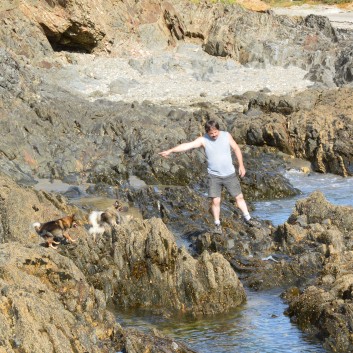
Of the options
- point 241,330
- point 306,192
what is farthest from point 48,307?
point 306,192

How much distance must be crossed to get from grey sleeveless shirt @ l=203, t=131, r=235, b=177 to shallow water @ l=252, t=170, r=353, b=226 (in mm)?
3757

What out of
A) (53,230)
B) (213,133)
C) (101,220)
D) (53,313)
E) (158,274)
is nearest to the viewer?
(53,313)

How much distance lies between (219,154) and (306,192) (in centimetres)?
823

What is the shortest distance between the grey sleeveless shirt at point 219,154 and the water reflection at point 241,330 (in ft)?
8.27

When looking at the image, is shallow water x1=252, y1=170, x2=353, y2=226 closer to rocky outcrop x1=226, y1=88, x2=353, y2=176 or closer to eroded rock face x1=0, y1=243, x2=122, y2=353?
rocky outcrop x1=226, y1=88, x2=353, y2=176

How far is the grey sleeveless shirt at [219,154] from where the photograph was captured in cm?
1386

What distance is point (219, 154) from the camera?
13961mm

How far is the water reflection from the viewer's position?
10.3 meters

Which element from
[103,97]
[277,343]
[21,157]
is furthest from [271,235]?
[103,97]

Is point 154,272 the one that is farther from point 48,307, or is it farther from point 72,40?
point 72,40

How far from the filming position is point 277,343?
10422 mm

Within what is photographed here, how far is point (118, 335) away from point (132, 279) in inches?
126

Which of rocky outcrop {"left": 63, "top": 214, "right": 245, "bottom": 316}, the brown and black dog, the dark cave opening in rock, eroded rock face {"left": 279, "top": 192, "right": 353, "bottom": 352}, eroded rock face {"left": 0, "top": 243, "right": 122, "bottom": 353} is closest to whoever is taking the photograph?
eroded rock face {"left": 0, "top": 243, "right": 122, "bottom": 353}

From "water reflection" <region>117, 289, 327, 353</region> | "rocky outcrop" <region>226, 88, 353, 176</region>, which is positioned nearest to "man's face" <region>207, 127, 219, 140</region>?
"water reflection" <region>117, 289, 327, 353</region>
